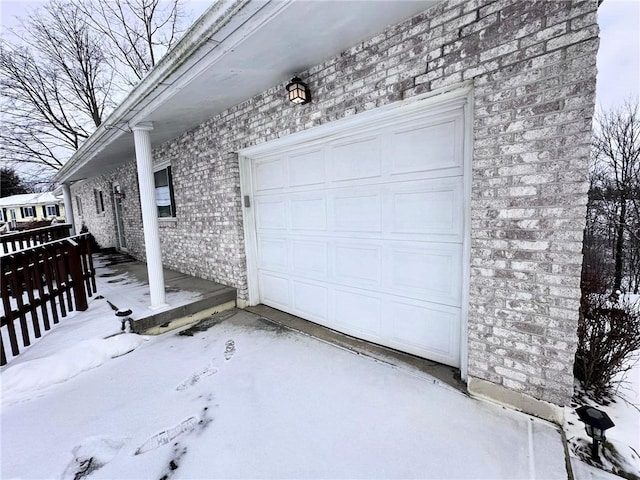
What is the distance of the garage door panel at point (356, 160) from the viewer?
116 inches

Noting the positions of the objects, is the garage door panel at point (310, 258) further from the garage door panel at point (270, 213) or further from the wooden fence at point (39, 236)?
the wooden fence at point (39, 236)

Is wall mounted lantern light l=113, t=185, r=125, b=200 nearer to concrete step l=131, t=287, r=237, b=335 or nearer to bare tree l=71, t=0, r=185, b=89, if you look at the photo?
bare tree l=71, t=0, r=185, b=89

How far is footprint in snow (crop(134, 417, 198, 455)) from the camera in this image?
192 cm

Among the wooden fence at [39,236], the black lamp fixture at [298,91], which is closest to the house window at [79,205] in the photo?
the wooden fence at [39,236]

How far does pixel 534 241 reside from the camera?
1898mm

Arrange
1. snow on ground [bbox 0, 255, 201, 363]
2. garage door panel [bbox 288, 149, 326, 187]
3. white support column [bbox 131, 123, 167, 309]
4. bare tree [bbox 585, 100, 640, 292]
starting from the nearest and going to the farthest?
snow on ground [bbox 0, 255, 201, 363]
garage door panel [bbox 288, 149, 326, 187]
white support column [bbox 131, 123, 167, 309]
bare tree [bbox 585, 100, 640, 292]

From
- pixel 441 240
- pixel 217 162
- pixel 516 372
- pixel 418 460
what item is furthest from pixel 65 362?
pixel 516 372

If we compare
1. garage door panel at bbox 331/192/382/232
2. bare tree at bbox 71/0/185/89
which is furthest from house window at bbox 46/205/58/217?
garage door panel at bbox 331/192/382/232

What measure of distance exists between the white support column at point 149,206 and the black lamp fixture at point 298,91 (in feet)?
6.82

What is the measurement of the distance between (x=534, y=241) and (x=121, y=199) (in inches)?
383

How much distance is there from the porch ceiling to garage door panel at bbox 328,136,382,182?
34.6 inches

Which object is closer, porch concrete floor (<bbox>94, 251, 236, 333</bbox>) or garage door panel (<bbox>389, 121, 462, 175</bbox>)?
garage door panel (<bbox>389, 121, 462, 175</bbox>)

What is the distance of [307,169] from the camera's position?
11.8ft

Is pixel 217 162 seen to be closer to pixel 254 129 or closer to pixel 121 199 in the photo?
pixel 254 129
